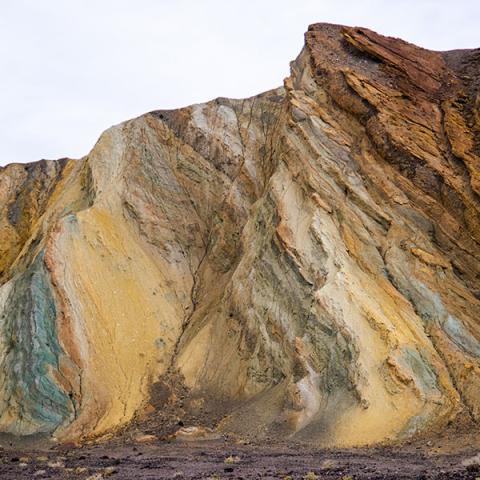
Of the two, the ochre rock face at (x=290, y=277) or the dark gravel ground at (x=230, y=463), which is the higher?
the ochre rock face at (x=290, y=277)

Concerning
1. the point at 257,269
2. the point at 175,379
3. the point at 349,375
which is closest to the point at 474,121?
the point at 257,269

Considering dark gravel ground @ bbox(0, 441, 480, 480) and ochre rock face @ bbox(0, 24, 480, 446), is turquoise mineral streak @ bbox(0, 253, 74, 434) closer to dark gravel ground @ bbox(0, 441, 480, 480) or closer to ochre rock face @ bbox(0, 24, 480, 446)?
ochre rock face @ bbox(0, 24, 480, 446)

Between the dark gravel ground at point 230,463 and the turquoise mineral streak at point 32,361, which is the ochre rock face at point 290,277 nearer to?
the turquoise mineral streak at point 32,361

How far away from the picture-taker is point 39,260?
3909 centimetres

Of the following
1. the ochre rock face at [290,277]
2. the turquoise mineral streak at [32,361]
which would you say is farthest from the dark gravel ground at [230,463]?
the turquoise mineral streak at [32,361]

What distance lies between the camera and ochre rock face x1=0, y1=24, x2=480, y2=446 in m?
29.3

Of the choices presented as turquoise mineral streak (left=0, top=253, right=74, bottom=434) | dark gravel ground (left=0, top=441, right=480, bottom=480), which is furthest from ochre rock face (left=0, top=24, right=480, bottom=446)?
dark gravel ground (left=0, top=441, right=480, bottom=480)

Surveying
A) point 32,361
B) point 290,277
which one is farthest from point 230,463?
point 32,361

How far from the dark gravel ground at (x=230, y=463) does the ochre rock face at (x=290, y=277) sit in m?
2.98

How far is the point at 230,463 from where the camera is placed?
71.2ft

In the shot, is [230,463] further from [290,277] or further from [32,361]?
[32,361]

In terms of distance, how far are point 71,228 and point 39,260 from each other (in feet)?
→ 9.93

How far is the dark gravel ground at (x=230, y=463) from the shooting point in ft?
59.4

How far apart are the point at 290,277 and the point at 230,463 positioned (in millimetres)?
13913
